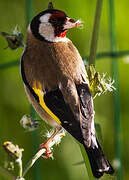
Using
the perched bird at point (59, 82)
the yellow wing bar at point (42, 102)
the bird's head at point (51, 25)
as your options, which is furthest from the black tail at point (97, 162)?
the bird's head at point (51, 25)

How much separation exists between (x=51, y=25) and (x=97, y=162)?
37 cm

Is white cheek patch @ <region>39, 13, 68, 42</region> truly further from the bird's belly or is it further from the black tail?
the black tail

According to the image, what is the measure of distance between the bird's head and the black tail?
28 centimetres

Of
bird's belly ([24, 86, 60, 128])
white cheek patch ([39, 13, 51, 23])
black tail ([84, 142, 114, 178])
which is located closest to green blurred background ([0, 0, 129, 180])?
bird's belly ([24, 86, 60, 128])

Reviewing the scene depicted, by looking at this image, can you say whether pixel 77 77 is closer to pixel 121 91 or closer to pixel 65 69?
pixel 65 69

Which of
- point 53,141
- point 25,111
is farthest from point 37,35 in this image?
point 25,111

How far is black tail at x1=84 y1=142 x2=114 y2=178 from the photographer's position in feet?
3.31

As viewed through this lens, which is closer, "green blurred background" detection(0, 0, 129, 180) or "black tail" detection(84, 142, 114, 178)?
"black tail" detection(84, 142, 114, 178)

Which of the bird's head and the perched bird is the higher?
the bird's head

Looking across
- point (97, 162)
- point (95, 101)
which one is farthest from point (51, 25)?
point (95, 101)

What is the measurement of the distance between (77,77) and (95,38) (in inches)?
6.7

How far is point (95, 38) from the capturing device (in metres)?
1.03

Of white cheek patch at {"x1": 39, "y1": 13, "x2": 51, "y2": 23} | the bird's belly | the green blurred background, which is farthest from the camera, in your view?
the green blurred background

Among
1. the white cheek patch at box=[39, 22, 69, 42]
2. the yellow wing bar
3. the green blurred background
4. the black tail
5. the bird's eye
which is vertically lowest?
the green blurred background
